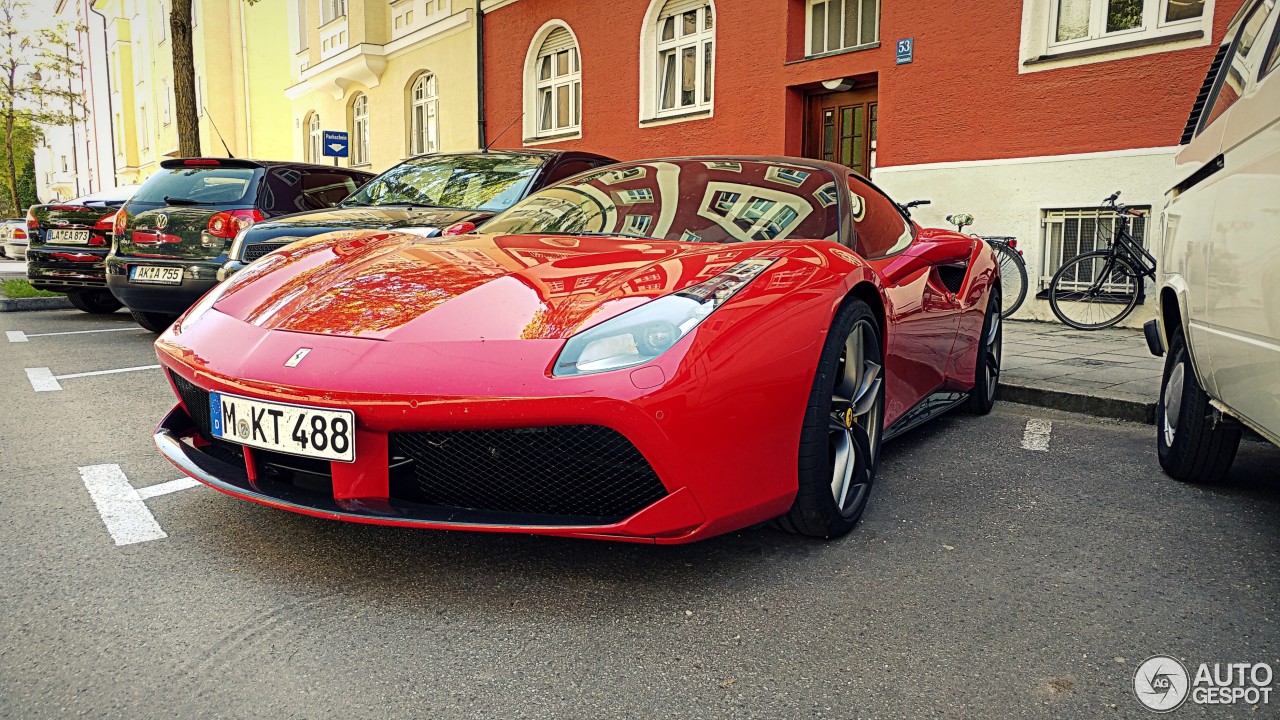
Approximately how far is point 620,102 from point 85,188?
159ft

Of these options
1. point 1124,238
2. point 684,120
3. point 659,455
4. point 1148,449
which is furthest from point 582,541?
point 684,120

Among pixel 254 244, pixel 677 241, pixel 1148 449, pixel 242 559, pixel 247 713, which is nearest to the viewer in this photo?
pixel 247 713

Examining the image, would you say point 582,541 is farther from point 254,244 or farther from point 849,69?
point 849,69

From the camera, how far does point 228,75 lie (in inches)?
1154

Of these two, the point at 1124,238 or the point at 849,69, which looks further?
the point at 849,69

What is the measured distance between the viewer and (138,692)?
5.86 ft

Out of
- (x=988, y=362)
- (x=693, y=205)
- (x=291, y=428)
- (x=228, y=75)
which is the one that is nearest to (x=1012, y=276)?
(x=988, y=362)

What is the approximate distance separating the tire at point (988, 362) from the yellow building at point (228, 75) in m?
21.7

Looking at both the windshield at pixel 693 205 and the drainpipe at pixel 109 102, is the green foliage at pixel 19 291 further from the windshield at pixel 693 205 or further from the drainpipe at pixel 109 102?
the drainpipe at pixel 109 102

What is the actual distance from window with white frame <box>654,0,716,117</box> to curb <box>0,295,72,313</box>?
23.8 feet

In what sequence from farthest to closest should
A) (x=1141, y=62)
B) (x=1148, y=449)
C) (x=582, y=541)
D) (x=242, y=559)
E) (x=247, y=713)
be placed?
(x=1141, y=62)
(x=1148, y=449)
(x=582, y=541)
(x=242, y=559)
(x=247, y=713)

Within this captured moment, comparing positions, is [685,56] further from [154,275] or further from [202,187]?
[154,275]

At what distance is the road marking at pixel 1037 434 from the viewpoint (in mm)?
3973

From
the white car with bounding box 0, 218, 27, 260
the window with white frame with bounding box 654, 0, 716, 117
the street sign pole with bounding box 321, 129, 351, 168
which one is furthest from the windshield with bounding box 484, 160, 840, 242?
the white car with bounding box 0, 218, 27, 260
